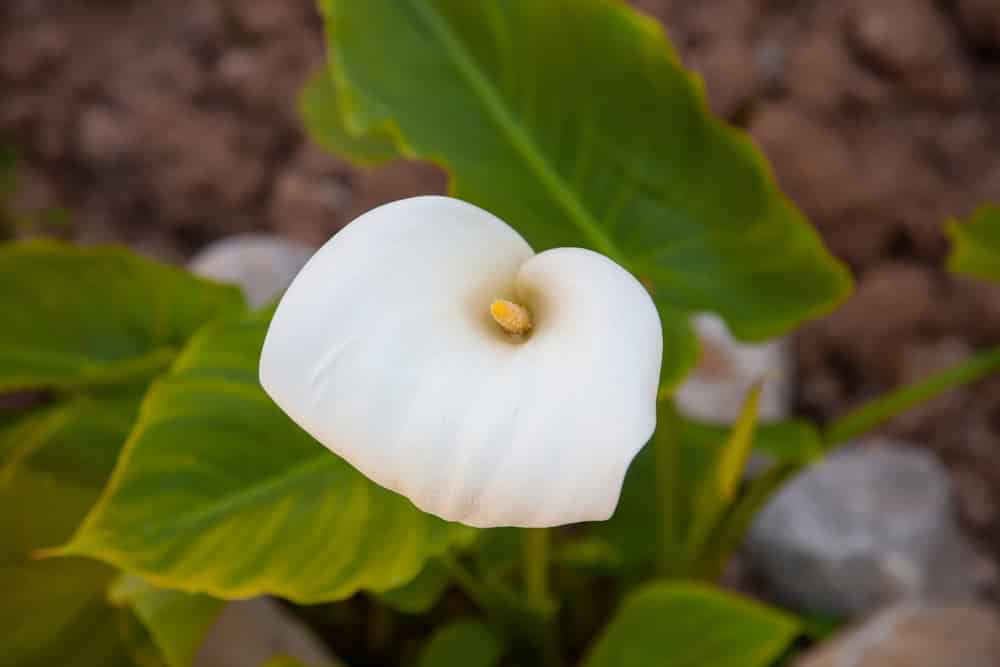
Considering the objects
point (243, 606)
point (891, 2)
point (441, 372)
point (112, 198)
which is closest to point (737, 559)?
point (243, 606)

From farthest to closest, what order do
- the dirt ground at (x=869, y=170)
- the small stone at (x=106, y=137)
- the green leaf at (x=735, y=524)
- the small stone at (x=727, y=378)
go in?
the small stone at (x=106, y=137) < the dirt ground at (x=869, y=170) < the small stone at (x=727, y=378) < the green leaf at (x=735, y=524)

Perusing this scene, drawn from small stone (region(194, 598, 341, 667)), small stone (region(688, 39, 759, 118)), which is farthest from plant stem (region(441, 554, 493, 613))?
small stone (region(688, 39, 759, 118))

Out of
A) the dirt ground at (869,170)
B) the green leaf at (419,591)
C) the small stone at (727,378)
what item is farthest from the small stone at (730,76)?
the green leaf at (419,591)

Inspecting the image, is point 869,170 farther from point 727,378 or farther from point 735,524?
point 735,524

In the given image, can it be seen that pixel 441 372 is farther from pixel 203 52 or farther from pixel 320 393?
pixel 203 52

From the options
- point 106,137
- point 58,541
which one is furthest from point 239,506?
point 106,137

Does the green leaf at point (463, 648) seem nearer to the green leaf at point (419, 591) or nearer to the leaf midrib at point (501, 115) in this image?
the green leaf at point (419, 591)

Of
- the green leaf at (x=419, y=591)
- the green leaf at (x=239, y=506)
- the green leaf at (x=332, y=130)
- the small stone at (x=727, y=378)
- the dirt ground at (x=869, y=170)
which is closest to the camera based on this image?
the green leaf at (x=239, y=506)
